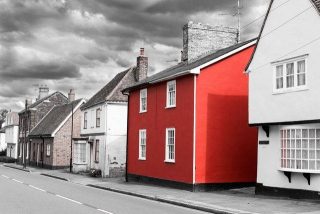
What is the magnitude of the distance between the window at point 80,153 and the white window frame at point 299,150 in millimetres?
A: 25728

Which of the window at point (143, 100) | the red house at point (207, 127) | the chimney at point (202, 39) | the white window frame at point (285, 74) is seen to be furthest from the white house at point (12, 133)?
the white window frame at point (285, 74)

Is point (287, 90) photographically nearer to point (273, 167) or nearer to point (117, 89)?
point (273, 167)

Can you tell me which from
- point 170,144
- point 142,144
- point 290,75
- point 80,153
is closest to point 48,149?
point 80,153

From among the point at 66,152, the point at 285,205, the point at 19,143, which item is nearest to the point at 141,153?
the point at 285,205

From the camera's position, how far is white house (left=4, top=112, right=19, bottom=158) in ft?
245

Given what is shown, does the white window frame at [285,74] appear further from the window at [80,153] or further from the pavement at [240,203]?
the window at [80,153]

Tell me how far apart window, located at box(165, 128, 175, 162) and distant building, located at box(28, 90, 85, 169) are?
2499cm

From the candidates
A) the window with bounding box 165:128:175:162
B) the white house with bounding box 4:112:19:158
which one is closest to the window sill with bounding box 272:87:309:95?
the window with bounding box 165:128:175:162

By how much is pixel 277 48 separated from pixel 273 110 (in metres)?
2.68

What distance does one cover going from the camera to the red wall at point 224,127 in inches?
955

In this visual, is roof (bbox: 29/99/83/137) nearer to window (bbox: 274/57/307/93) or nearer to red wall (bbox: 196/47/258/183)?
red wall (bbox: 196/47/258/183)

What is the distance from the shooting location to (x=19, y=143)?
70.9m

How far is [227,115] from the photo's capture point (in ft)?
82.5

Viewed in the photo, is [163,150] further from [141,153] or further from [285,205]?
[285,205]
